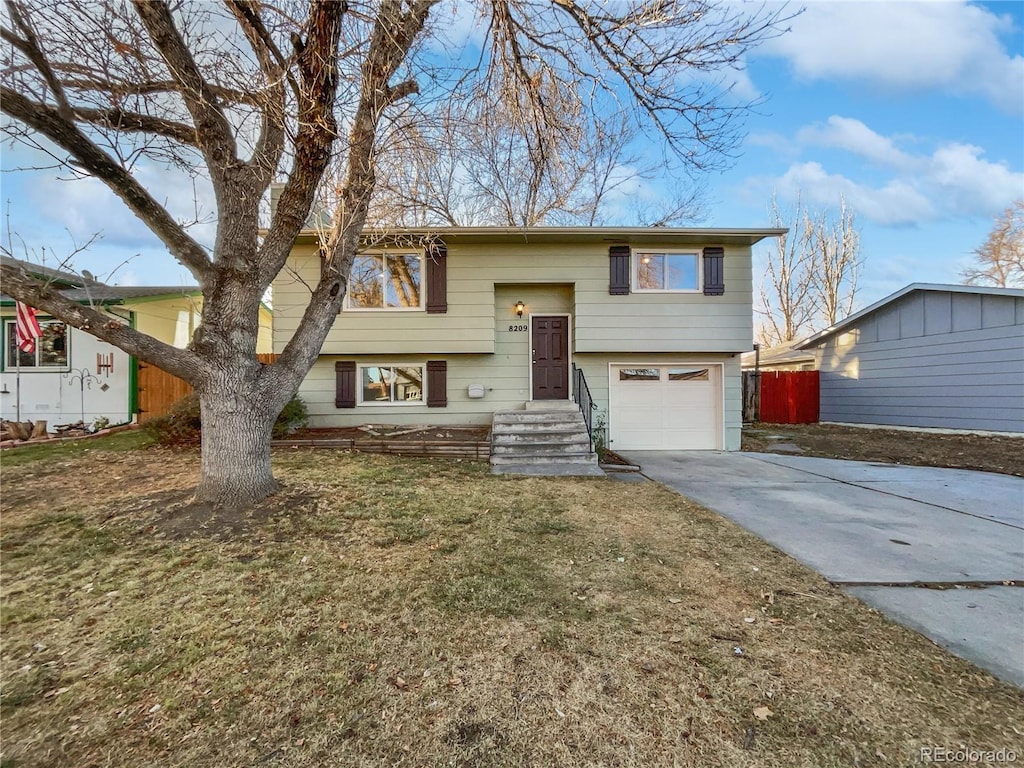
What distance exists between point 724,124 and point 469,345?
548cm

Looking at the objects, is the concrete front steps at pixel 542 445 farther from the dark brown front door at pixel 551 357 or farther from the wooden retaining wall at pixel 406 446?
the dark brown front door at pixel 551 357

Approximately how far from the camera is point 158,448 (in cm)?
702

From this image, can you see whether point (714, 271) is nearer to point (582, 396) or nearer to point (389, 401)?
point (582, 396)

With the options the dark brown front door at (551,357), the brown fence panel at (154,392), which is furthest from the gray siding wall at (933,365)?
the brown fence panel at (154,392)

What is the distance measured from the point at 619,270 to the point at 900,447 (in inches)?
291

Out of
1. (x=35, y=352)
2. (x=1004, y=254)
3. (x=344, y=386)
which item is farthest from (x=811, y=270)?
(x=35, y=352)

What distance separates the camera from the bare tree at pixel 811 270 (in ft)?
69.1

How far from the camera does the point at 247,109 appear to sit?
13.5 ft

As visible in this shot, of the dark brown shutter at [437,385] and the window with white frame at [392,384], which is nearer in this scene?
the dark brown shutter at [437,385]

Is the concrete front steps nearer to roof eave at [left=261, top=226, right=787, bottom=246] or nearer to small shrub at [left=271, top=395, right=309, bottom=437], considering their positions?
roof eave at [left=261, top=226, right=787, bottom=246]

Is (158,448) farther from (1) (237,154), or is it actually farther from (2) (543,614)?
(2) (543,614)

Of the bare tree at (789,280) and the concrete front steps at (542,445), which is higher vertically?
the bare tree at (789,280)

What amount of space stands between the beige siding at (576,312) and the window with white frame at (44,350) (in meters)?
6.28

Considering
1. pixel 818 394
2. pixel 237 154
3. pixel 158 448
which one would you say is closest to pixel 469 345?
pixel 237 154
